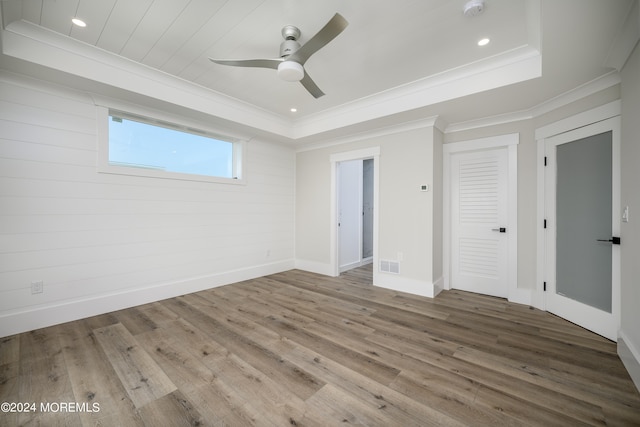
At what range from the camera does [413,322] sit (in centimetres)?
292

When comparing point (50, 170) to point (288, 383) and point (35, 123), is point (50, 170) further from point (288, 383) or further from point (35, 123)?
point (288, 383)

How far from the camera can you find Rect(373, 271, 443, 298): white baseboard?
377cm

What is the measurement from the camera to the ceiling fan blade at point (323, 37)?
173cm

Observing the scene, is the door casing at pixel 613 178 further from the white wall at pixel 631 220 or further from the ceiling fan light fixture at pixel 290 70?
the ceiling fan light fixture at pixel 290 70

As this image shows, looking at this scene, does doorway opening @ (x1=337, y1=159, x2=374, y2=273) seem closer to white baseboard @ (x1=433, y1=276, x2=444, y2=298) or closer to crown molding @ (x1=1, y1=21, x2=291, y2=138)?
white baseboard @ (x1=433, y1=276, x2=444, y2=298)

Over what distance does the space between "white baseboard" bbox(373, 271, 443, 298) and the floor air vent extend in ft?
0.22

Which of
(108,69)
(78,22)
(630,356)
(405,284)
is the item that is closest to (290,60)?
(78,22)

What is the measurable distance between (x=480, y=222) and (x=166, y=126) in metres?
4.91

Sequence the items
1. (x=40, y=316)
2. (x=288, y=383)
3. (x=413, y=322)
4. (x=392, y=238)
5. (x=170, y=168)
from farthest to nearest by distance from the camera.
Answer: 1. (x=392, y=238)
2. (x=170, y=168)
3. (x=413, y=322)
4. (x=40, y=316)
5. (x=288, y=383)

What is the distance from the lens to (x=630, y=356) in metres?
2.00

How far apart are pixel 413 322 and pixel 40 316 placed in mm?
4059

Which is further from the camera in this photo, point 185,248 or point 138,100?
point 185,248

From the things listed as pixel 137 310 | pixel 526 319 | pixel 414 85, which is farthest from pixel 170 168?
pixel 526 319

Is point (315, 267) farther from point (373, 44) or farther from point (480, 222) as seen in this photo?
point (373, 44)
